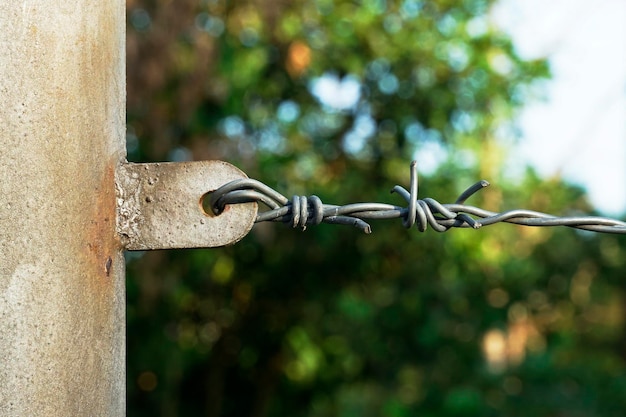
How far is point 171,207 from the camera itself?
89 centimetres

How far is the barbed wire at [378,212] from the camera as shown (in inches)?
35.2

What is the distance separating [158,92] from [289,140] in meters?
0.81

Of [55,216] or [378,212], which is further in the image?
[378,212]

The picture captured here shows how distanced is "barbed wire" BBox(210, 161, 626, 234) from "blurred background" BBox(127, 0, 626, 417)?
7.51 ft

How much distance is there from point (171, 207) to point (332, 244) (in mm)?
2753

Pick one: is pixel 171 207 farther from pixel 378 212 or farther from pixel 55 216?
pixel 378 212

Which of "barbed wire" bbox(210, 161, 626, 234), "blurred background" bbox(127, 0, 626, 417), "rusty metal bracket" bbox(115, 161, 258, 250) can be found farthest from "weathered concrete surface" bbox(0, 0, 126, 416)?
"blurred background" bbox(127, 0, 626, 417)

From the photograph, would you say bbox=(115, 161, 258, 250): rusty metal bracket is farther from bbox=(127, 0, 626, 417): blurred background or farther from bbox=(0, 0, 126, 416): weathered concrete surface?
bbox=(127, 0, 626, 417): blurred background

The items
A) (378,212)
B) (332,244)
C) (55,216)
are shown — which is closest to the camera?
(55,216)

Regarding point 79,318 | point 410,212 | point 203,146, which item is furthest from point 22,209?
point 203,146

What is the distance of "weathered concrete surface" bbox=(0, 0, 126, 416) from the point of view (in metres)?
0.79

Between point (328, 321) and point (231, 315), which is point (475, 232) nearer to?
point (328, 321)

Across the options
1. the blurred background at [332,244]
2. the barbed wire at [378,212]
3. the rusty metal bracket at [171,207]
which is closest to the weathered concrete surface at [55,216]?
the rusty metal bracket at [171,207]

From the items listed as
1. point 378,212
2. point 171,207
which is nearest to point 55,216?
point 171,207
